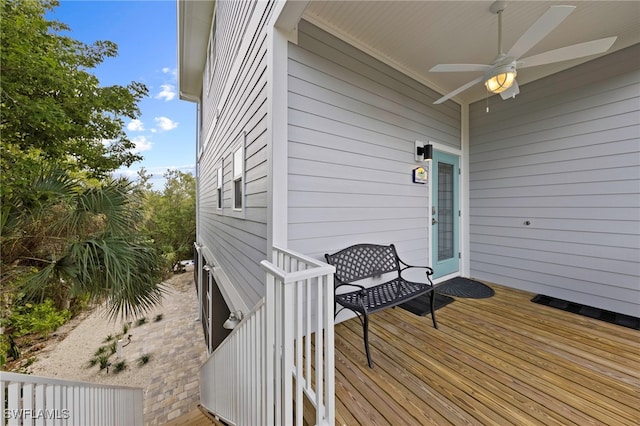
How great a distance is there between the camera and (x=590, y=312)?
9.26 feet

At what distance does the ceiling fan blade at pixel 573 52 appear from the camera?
5.89 feet

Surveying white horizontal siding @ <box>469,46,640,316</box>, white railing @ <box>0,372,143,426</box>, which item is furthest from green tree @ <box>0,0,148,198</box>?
white horizontal siding @ <box>469,46,640,316</box>

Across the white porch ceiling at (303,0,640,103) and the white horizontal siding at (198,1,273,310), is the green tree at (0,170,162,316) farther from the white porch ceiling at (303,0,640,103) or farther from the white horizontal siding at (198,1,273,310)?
the white porch ceiling at (303,0,640,103)

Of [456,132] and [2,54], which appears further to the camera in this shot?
[456,132]

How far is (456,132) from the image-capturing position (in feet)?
13.1

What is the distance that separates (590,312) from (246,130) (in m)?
4.57

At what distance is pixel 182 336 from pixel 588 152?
9867 mm

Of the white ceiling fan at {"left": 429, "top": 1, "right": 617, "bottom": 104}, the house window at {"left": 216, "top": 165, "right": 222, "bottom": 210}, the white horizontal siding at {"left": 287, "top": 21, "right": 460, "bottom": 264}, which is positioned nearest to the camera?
the white ceiling fan at {"left": 429, "top": 1, "right": 617, "bottom": 104}

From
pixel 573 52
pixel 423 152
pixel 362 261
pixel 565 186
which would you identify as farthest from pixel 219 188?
pixel 565 186

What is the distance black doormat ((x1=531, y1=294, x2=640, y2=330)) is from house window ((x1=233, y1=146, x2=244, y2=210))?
4.11 metres

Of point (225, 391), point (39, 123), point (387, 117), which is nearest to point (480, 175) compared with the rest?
point (387, 117)

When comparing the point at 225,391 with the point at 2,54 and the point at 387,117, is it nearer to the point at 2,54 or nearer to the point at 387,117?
the point at 387,117

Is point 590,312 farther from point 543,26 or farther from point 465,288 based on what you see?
point 543,26

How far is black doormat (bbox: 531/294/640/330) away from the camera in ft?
8.44
